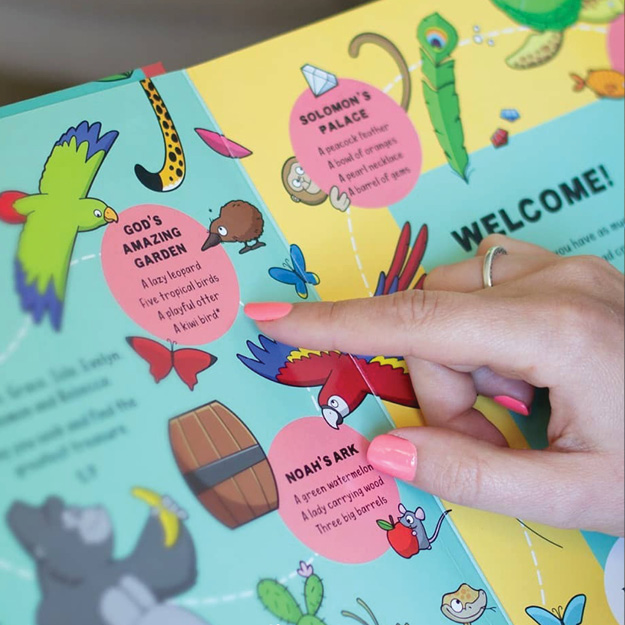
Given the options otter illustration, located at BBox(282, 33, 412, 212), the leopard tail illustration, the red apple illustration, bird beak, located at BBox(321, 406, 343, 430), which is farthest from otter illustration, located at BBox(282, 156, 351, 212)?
the red apple illustration

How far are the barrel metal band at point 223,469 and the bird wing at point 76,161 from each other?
28 centimetres

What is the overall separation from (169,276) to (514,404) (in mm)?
372

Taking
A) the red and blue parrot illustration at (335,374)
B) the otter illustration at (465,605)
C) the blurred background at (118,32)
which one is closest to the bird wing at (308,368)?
the red and blue parrot illustration at (335,374)

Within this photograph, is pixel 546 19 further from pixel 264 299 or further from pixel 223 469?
pixel 223 469

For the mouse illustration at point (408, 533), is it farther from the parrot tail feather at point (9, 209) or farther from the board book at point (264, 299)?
the parrot tail feather at point (9, 209)

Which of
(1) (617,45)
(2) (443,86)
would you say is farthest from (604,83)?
(2) (443,86)

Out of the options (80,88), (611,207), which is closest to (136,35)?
(80,88)

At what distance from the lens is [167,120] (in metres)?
0.67

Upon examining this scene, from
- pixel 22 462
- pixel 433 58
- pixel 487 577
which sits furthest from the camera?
pixel 433 58

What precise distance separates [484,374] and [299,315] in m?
0.21

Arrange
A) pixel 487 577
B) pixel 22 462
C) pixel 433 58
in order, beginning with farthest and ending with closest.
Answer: pixel 433 58 → pixel 487 577 → pixel 22 462

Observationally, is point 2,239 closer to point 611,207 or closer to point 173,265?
point 173,265

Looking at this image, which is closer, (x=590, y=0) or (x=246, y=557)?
(x=246, y=557)

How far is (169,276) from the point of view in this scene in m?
0.61
